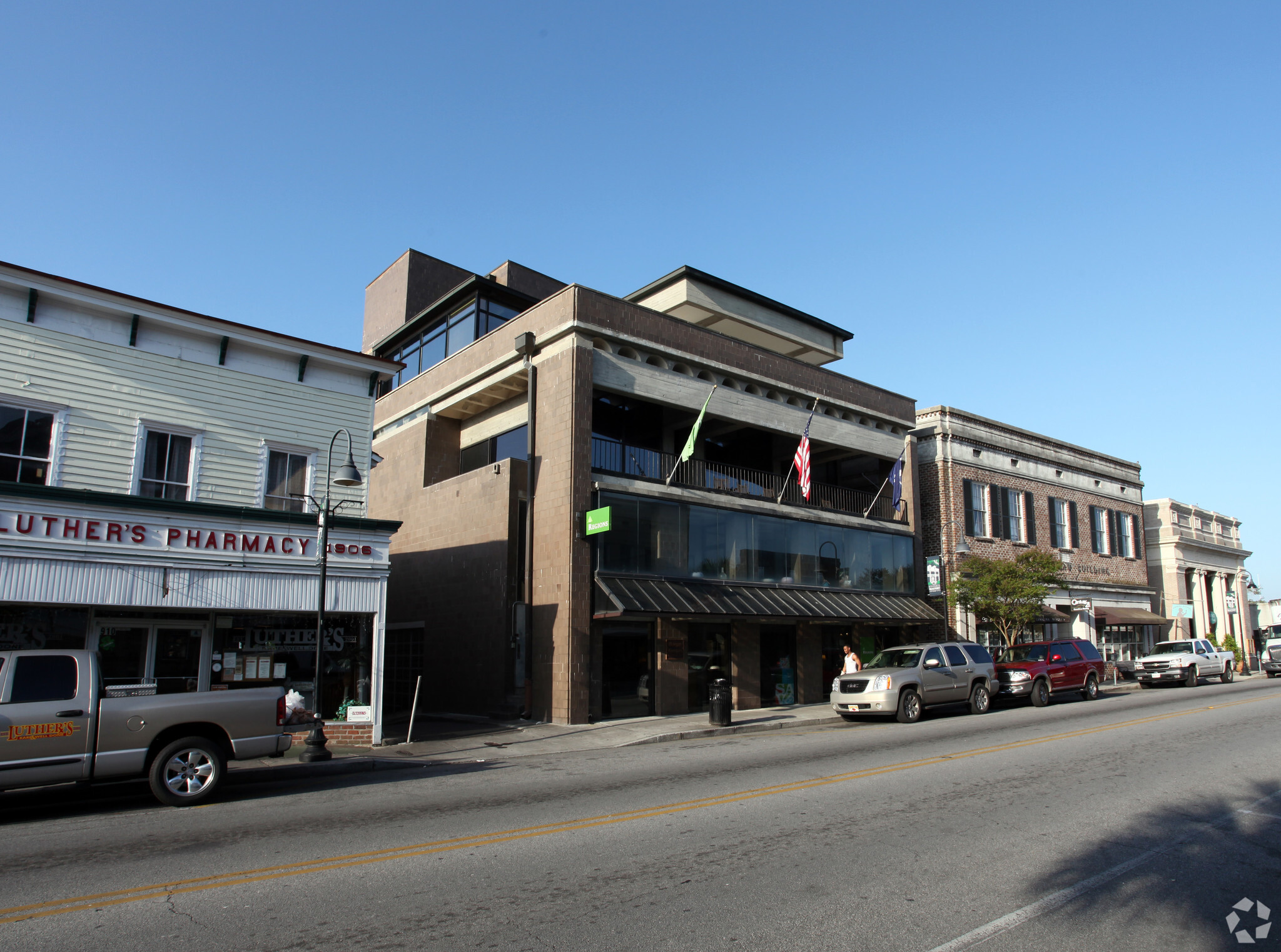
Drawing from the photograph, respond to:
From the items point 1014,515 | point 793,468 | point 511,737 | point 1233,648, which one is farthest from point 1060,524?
point 511,737

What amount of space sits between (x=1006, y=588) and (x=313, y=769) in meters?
22.7

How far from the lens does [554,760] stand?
14.5 m

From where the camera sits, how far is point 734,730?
1906 centimetres

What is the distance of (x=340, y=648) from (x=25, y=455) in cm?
633

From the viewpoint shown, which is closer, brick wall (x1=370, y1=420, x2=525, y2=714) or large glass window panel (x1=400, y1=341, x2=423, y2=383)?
brick wall (x1=370, y1=420, x2=525, y2=714)

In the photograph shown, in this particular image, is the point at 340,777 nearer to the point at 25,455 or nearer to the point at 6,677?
the point at 6,677

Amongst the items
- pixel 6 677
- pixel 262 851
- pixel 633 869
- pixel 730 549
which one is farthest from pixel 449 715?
pixel 633 869

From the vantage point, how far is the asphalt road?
5.37 metres

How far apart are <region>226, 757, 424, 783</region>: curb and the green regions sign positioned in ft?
23.8

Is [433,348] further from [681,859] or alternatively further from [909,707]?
[681,859]

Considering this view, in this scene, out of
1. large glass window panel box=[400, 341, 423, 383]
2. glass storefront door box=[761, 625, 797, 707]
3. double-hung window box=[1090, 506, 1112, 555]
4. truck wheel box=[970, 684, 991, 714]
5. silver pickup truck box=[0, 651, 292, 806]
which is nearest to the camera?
silver pickup truck box=[0, 651, 292, 806]

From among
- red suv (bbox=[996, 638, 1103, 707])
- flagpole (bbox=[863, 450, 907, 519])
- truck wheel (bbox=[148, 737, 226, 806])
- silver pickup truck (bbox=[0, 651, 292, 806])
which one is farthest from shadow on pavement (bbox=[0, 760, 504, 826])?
flagpole (bbox=[863, 450, 907, 519])

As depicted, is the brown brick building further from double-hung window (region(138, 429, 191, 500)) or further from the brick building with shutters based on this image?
double-hung window (region(138, 429, 191, 500))

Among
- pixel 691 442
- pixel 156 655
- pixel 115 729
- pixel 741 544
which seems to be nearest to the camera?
pixel 115 729
